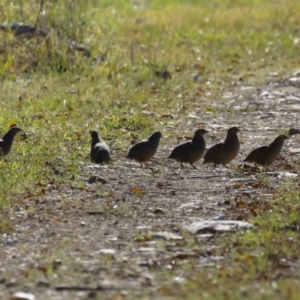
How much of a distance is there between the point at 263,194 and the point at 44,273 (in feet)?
9.56

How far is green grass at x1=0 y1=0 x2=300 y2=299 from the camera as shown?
698 centimetres

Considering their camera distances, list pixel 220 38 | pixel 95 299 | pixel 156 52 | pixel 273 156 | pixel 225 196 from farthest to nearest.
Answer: pixel 220 38 → pixel 156 52 → pixel 273 156 → pixel 225 196 → pixel 95 299

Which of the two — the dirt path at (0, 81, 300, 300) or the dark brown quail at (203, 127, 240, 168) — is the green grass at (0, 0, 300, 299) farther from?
the dark brown quail at (203, 127, 240, 168)

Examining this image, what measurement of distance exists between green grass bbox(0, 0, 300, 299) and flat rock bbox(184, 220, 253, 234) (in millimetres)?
149

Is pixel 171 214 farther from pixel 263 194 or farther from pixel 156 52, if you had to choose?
pixel 156 52

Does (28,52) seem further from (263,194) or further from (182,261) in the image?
(182,261)

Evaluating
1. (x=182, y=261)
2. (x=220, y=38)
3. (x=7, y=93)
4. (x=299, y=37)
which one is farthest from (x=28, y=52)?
(x=182, y=261)

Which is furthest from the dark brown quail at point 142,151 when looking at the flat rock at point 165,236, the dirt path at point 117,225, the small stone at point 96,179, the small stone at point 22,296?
the small stone at point 22,296

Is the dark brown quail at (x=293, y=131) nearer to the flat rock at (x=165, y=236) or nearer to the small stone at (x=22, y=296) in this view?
the flat rock at (x=165, y=236)

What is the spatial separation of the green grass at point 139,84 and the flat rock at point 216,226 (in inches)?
5.9

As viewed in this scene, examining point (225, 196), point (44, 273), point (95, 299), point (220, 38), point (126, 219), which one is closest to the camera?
point (95, 299)

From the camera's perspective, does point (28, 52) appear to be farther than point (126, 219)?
Yes

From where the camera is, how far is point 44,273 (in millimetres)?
6617

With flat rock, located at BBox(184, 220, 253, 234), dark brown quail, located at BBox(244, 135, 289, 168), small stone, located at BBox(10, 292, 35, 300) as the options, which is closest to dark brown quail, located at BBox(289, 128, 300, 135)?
dark brown quail, located at BBox(244, 135, 289, 168)
